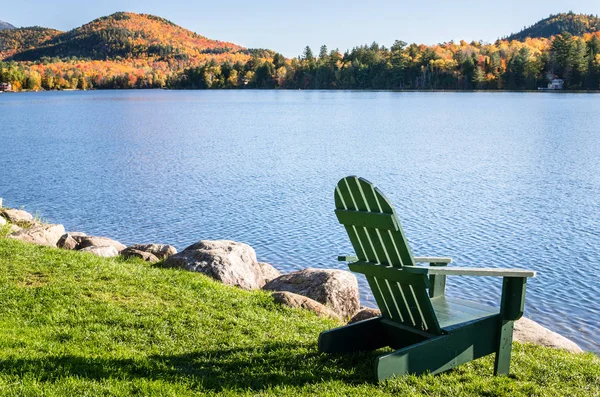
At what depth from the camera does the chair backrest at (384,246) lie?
4898mm

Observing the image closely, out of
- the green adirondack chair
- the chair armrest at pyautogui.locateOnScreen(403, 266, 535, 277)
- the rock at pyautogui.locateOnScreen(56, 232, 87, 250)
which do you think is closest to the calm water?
the rock at pyautogui.locateOnScreen(56, 232, 87, 250)

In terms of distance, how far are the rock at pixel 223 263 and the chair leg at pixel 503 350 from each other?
4.44 m

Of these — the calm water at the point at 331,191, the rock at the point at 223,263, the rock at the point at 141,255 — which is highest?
the rock at the point at 223,263

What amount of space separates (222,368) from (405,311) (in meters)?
1.67

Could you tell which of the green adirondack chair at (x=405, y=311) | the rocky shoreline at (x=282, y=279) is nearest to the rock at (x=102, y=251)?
the rocky shoreline at (x=282, y=279)

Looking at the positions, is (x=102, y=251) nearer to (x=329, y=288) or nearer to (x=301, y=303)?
(x=329, y=288)

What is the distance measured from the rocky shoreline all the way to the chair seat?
1.45m

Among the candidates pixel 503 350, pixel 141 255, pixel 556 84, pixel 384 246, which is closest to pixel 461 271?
pixel 384 246

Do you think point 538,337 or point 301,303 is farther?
point 301,303

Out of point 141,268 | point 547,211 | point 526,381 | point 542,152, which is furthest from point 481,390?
point 542,152

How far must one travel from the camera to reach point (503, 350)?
5266 mm

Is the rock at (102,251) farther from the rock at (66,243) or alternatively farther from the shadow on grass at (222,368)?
the shadow on grass at (222,368)

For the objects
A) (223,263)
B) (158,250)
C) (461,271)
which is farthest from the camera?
(158,250)

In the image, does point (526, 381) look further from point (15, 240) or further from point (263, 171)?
point (263, 171)
